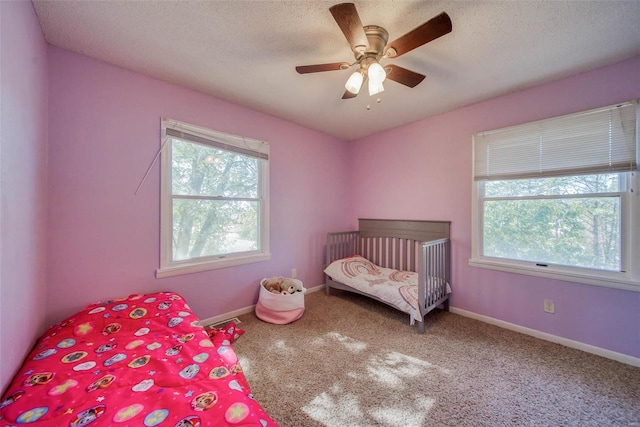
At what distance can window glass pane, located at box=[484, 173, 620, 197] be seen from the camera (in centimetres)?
192

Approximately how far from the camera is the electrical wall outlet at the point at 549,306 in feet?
6.84

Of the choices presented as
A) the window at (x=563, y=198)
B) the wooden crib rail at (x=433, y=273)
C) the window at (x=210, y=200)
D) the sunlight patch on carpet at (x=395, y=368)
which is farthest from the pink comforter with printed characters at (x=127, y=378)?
the window at (x=563, y=198)

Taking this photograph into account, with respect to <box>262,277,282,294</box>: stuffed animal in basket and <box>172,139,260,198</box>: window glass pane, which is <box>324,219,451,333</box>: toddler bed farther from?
<box>172,139,260,198</box>: window glass pane

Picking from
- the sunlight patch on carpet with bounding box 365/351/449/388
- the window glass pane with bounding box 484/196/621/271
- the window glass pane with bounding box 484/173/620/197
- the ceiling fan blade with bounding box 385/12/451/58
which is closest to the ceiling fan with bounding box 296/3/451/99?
the ceiling fan blade with bounding box 385/12/451/58

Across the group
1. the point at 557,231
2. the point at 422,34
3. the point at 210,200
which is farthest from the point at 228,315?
the point at 557,231

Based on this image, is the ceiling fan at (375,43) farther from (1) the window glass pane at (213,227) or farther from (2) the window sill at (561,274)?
(2) the window sill at (561,274)

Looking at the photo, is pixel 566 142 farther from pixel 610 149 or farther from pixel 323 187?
pixel 323 187

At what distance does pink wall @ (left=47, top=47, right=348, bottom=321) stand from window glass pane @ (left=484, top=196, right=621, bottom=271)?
2696 mm

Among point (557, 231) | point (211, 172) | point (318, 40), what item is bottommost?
point (557, 231)

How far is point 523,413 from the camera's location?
1.35m

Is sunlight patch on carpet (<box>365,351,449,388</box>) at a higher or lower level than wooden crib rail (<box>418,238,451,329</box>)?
lower

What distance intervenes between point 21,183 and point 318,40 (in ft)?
6.27

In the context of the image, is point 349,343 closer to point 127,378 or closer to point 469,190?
point 127,378

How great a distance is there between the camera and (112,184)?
1894 millimetres
